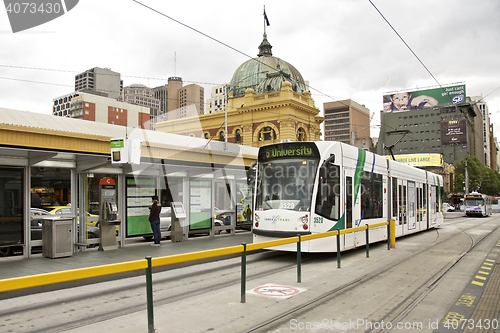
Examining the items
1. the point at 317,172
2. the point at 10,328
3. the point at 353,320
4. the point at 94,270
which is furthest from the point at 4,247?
the point at 353,320

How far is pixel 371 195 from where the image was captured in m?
13.4

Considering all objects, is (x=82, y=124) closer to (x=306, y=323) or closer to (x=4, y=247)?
(x=4, y=247)

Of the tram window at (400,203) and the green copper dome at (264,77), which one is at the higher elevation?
the green copper dome at (264,77)

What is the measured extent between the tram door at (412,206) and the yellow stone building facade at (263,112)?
93.3 ft

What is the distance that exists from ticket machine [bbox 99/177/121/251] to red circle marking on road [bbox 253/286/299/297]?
21.9 ft

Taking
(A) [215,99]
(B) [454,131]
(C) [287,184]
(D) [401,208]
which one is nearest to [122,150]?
(C) [287,184]

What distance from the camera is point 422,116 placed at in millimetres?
130625

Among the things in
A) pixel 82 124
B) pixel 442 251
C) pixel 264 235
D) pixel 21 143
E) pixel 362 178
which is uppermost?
pixel 82 124

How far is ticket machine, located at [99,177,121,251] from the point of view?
12.6 m

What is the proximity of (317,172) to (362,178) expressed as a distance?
272cm

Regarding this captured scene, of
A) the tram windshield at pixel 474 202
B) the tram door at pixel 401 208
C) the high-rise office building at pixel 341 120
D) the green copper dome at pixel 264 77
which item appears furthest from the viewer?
the high-rise office building at pixel 341 120

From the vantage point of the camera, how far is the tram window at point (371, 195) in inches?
503

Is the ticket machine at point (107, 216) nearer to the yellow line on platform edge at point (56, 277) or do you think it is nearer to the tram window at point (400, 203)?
the yellow line on platform edge at point (56, 277)

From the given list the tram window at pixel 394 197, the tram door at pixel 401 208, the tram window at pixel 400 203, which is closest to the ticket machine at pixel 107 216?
the tram window at pixel 394 197
